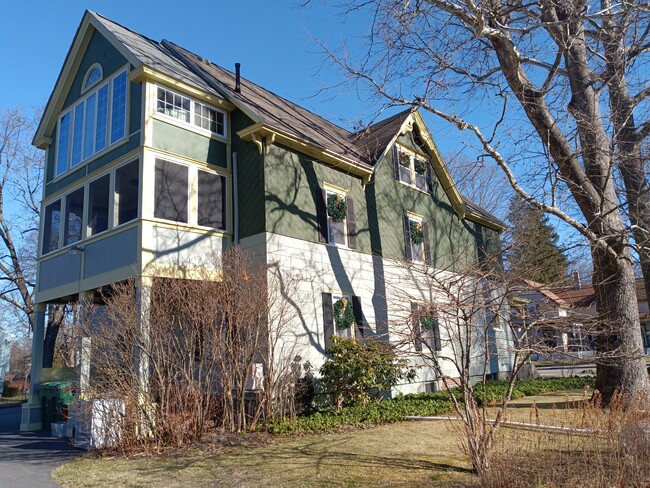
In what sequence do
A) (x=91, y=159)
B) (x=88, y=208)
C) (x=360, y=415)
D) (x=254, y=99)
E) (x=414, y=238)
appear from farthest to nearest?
(x=414, y=238), (x=254, y=99), (x=91, y=159), (x=88, y=208), (x=360, y=415)

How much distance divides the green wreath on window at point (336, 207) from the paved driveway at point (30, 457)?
8640 millimetres

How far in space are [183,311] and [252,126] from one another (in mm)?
5463

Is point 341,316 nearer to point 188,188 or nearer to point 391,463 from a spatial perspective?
point 188,188

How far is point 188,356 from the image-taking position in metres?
9.73

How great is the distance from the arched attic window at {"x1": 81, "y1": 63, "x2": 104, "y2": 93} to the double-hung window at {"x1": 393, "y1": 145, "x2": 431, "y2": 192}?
9.67 metres

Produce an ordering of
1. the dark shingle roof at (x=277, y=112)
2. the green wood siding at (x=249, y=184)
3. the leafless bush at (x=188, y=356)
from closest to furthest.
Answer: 1. the leafless bush at (x=188, y=356)
2. the green wood siding at (x=249, y=184)
3. the dark shingle roof at (x=277, y=112)

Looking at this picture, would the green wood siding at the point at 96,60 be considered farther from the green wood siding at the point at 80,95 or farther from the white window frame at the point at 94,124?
the white window frame at the point at 94,124

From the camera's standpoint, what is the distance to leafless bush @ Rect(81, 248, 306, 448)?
901cm

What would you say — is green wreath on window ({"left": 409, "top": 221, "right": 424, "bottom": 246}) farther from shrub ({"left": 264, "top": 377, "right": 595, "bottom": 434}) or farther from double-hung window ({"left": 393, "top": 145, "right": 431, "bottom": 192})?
shrub ({"left": 264, "top": 377, "right": 595, "bottom": 434})

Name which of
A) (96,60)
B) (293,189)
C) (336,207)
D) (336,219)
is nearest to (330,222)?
(336,219)

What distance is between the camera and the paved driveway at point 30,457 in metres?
7.66

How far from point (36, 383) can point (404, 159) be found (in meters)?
13.6

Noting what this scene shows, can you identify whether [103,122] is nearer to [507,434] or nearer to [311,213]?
[311,213]

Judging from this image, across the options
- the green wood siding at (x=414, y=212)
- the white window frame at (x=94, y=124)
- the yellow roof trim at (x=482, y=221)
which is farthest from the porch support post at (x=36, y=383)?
the yellow roof trim at (x=482, y=221)
